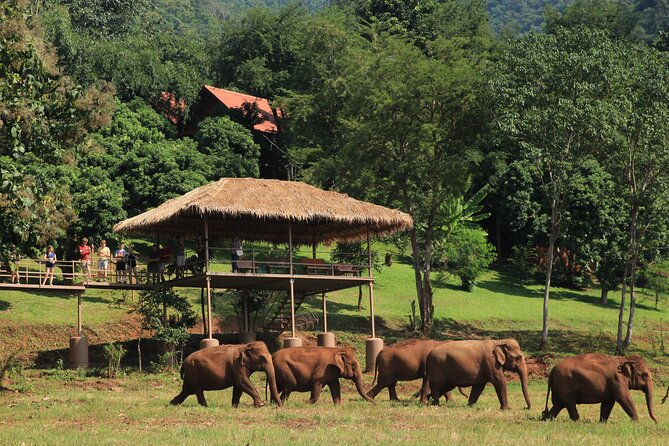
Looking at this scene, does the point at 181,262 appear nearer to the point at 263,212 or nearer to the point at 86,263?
the point at 86,263

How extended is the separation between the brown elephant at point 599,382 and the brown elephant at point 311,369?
4.73 metres

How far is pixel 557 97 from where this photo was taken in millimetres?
41750

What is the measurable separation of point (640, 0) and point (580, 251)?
8106 centimetres

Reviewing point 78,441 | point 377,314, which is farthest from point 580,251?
point 78,441

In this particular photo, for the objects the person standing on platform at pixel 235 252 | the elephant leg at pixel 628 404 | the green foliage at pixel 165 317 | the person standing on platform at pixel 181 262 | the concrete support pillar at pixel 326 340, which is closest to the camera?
the elephant leg at pixel 628 404

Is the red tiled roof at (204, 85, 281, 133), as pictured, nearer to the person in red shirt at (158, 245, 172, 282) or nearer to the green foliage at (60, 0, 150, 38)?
the green foliage at (60, 0, 150, 38)

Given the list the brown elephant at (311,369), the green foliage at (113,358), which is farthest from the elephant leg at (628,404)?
the green foliage at (113,358)

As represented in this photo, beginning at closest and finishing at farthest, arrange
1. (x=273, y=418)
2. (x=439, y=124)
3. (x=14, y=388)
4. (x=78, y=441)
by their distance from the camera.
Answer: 1. (x=78, y=441)
2. (x=273, y=418)
3. (x=14, y=388)
4. (x=439, y=124)

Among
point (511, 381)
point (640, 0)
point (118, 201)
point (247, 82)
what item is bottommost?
point (511, 381)

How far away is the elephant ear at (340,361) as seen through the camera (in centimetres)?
2452

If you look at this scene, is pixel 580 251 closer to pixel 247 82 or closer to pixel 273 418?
pixel 247 82

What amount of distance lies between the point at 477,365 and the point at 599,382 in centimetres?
332

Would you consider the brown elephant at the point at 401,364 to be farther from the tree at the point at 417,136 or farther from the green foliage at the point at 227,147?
the green foliage at the point at 227,147

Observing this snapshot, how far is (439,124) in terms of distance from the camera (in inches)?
1740
